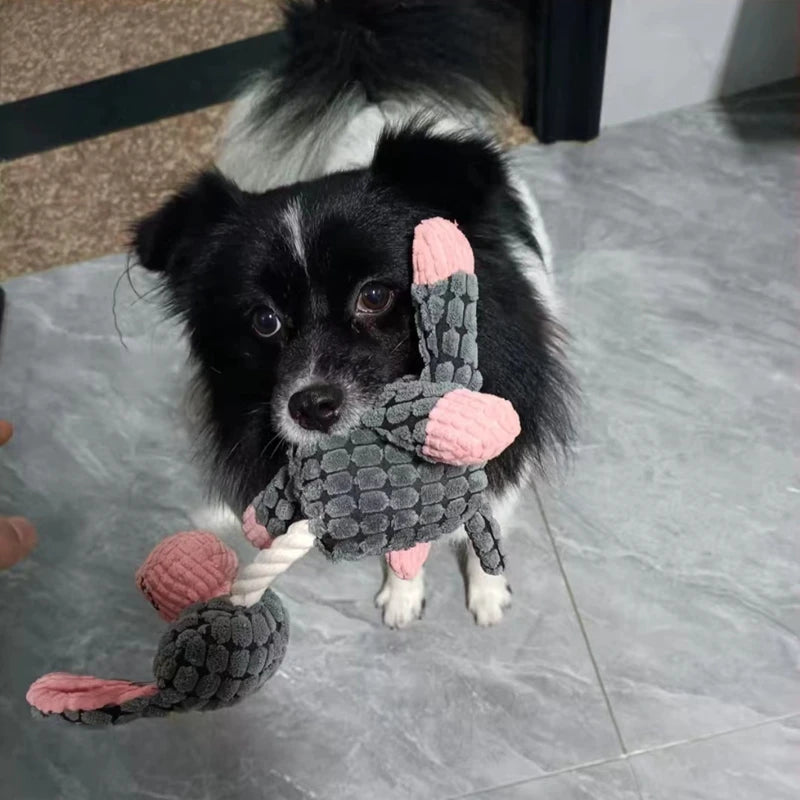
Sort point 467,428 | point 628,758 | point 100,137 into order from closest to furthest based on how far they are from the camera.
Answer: point 467,428 → point 628,758 → point 100,137

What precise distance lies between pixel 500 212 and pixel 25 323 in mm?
1490

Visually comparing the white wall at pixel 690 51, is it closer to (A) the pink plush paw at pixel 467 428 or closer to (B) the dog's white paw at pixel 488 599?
(B) the dog's white paw at pixel 488 599

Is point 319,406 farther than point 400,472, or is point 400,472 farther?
point 319,406

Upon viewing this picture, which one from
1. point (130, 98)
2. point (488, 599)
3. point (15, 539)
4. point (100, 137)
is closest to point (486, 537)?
point (488, 599)

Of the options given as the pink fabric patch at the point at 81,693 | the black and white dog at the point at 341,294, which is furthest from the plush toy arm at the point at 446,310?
the pink fabric patch at the point at 81,693

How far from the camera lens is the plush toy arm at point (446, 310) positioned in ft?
3.78

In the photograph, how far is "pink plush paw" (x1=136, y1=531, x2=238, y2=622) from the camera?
1183 millimetres

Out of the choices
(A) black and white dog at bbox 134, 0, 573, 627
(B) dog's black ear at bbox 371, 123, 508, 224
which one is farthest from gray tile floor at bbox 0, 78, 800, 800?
(B) dog's black ear at bbox 371, 123, 508, 224

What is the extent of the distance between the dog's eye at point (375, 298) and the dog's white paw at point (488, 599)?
2.33 feet

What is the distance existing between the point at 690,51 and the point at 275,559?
2011 millimetres

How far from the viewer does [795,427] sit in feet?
6.66

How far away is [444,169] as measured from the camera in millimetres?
1317

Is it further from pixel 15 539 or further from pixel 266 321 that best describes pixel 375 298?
pixel 15 539

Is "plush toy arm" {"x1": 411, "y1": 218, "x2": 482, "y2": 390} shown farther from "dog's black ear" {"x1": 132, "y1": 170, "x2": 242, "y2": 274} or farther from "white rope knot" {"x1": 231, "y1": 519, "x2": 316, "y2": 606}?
"dog's black ear" {"x1": 132, "y1": 170, "x2": 242, "y2": 274}
